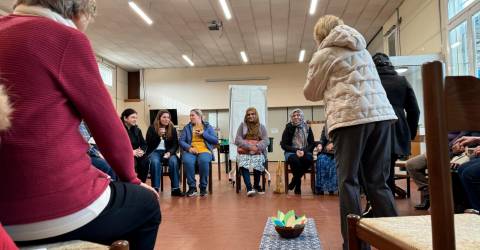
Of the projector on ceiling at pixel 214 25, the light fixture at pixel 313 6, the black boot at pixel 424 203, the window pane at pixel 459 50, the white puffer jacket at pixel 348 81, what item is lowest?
the black boot at pixel 424 203

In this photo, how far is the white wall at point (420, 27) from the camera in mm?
5891

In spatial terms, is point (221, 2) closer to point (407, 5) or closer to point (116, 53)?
point (407, 5)

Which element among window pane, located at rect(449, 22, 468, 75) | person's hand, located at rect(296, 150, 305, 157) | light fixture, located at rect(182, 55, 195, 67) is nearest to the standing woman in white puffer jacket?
person's hand, located at rect(296, 150, 305, 157)

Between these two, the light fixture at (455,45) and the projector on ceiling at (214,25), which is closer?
the light fixture at (455,45)

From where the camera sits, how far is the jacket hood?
1.95 meters

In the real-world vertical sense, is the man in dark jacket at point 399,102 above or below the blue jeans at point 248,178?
above

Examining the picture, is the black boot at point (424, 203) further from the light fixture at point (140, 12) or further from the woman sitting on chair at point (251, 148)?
the light fixture at point (140, 12)

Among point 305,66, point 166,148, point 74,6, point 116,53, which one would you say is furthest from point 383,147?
point 305,66

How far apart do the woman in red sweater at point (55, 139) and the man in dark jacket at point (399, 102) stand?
195 centimetres

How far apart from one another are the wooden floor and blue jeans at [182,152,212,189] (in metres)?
0.25

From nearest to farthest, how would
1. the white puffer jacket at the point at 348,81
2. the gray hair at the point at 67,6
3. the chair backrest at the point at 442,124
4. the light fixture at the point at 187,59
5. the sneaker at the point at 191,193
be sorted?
the chair backrest at the point at 442,124 → the gray hair at the point at 67,6 → the white puffer jacket at the point at 348,81 → the sneaker at the point at 191,193 → the light fixture at the point at 187,59

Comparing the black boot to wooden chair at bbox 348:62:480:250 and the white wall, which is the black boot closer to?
the white wall

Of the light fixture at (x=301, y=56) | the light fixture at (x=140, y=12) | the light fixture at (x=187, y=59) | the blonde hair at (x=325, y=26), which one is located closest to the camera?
the blonde hair at (x=325, y=26)

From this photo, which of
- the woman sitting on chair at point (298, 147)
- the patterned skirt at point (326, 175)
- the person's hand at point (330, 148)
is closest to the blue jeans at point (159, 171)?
the woman sitting on chair at point (298, 147)
